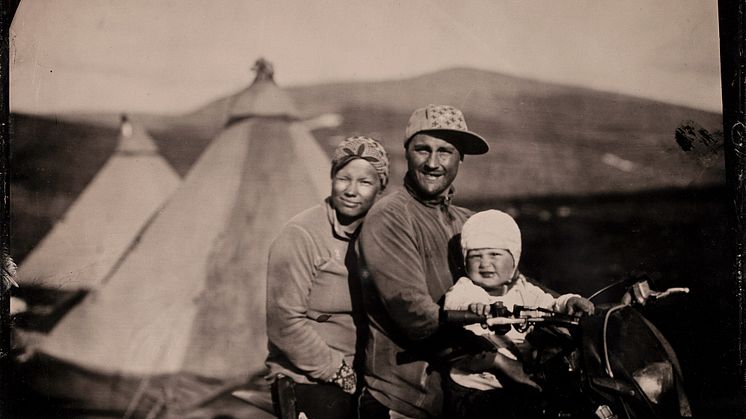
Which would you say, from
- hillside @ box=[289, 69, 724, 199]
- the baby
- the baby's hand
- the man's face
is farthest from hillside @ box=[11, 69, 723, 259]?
the baby's hand

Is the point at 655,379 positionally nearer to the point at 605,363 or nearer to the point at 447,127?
the point at 605,363

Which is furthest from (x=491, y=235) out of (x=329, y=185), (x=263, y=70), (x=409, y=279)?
(x=263, y=70)

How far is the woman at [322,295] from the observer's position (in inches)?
190

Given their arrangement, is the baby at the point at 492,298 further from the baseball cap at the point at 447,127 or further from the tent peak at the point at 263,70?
the tent peak at the point at 263,70

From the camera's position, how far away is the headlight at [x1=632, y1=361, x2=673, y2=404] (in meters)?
4.09

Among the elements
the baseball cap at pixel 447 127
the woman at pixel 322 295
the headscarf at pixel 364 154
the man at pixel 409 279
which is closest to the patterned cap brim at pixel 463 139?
the baseball cap at pixel 447 127

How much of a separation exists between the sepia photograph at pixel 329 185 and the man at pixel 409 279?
2 cm

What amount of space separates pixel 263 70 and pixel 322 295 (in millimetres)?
1577

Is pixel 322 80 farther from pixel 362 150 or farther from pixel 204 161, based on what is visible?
pixel 204 161

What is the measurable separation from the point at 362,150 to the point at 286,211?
0.64 m

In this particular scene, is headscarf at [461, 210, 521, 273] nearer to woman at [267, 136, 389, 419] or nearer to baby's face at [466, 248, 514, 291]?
baby's face at [466, 248, 514, 291]

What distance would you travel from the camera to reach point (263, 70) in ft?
17.1

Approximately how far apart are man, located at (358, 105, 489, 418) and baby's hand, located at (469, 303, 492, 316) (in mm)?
523

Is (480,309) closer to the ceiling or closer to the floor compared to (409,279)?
closer to the floor
